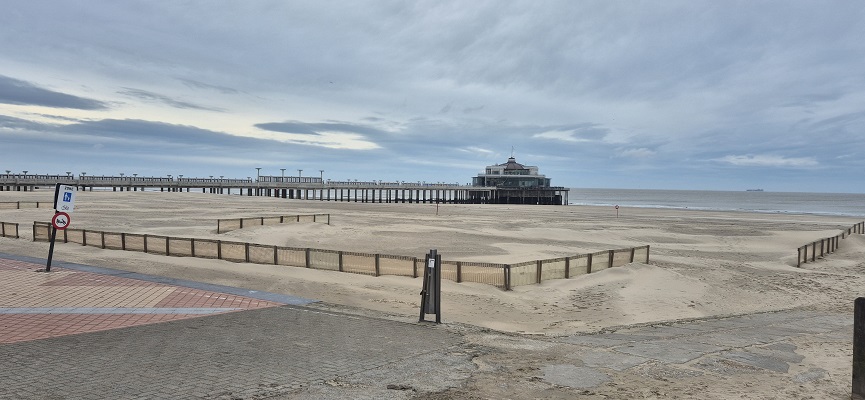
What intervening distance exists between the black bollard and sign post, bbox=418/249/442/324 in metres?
5.82

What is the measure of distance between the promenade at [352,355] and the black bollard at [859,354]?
34cm

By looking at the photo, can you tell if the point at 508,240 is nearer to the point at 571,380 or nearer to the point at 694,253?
the point at 694,253

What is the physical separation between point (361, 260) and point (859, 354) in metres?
12.8

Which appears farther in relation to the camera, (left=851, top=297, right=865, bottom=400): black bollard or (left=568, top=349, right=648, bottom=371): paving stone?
(left=568, top=349, right=648, bottom=371): paving stone

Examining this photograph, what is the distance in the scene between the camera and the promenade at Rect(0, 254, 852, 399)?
252 inches

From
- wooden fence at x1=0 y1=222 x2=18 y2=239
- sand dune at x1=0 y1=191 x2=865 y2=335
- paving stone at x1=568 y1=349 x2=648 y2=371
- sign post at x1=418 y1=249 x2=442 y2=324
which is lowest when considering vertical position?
sand dune at x1=0 y1=191 x2=865 y2=335

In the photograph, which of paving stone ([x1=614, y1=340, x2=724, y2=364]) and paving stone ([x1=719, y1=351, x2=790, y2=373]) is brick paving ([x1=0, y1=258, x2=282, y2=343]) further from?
paving stone ([x1=719, y1=351, x2=790, y2=373])

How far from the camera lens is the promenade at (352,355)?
640cm

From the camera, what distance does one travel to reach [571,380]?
6.85 metres

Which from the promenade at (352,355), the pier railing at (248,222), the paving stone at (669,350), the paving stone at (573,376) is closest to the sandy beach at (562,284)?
the promenade at (352,355)

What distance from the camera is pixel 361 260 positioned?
17.0 meters

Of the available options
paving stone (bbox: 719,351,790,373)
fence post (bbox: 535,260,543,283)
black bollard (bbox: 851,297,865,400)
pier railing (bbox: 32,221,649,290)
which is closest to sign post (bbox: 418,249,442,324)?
paving stone (bbox: 719,351,790,373)

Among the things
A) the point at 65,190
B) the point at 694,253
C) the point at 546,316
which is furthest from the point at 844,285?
the point at 65,190

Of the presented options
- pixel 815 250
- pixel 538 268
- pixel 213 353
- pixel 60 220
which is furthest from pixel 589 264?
pixel 60 220
